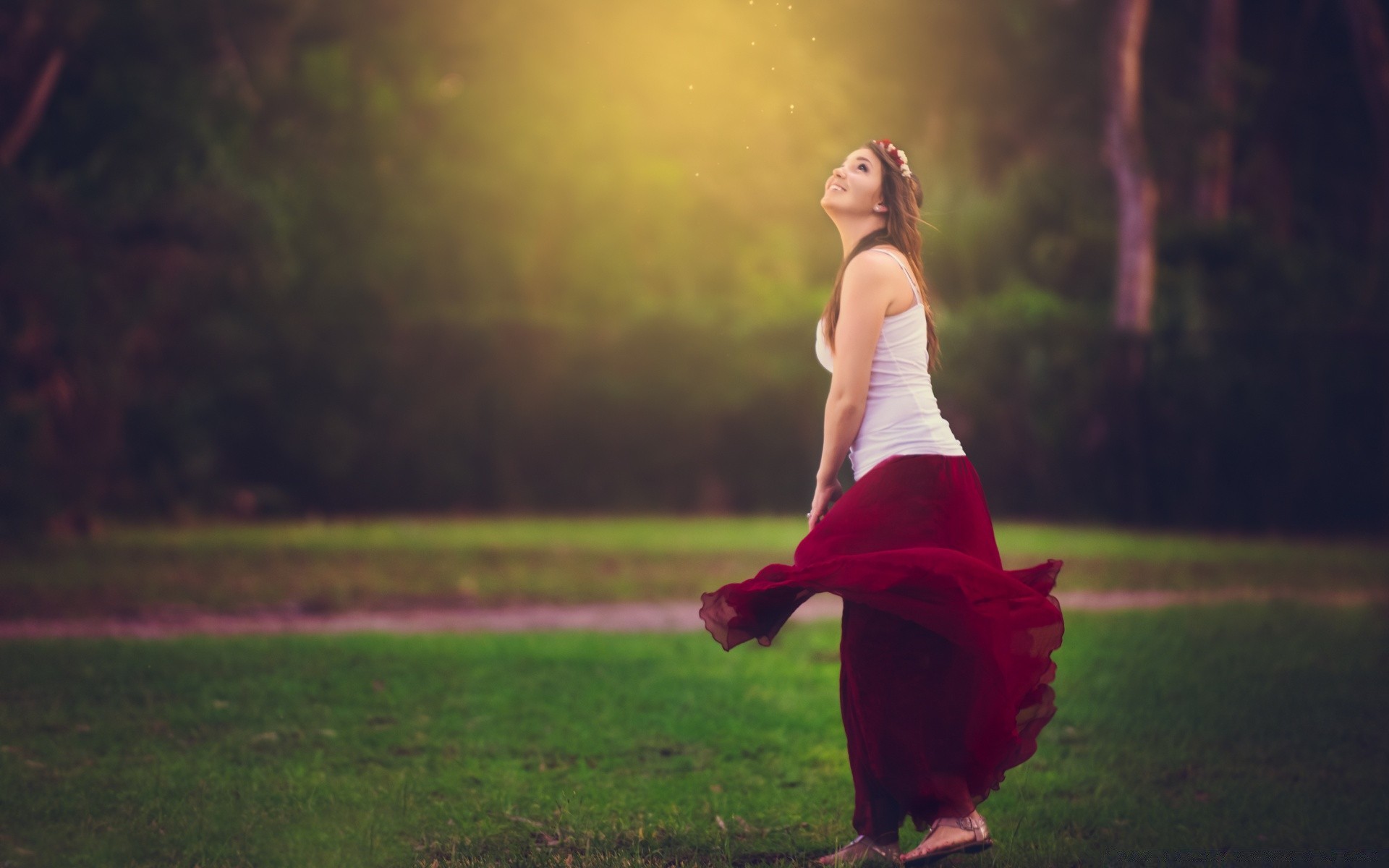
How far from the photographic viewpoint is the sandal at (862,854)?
15.0ft

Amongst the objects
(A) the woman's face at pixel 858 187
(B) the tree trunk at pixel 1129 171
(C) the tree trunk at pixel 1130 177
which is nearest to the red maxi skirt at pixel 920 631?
(A) the woman's face at pixel 858 187

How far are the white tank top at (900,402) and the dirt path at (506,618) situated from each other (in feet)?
18.7

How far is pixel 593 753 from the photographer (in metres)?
6.34

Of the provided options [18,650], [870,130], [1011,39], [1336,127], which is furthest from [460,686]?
[1336,127]

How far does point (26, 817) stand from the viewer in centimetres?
506

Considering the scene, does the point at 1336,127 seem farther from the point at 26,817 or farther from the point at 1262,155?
the point at 26,817

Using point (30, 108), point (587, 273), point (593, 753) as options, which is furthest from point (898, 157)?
point (587, 273)

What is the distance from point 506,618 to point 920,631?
646 centimetres

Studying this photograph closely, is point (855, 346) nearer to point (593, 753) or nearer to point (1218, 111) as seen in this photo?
point (593, 753)

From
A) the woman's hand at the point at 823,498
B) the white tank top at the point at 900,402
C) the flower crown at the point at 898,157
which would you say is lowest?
the woman's hand at the point at 823,498

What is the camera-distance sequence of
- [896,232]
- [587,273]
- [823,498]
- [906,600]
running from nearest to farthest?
[906,600]
[823,498]
[896,232]
[587,273]

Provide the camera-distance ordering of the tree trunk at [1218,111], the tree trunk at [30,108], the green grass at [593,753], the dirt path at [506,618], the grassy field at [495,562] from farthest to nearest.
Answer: the tree trunk at [1218,111] < the tree trunk at [30,108] < the grassy field at [495,562] < the dirt path at [506,618] < the green grass at [593,753]

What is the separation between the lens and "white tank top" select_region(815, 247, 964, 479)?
4.61 meters

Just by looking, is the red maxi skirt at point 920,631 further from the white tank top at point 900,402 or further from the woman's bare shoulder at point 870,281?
the woman's bare shoulder at point 870,281
